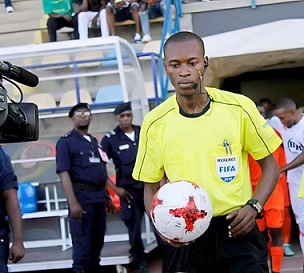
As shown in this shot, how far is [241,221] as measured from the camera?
3611 mm

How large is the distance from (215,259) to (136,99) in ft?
18.0

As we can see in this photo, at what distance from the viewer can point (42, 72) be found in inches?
372

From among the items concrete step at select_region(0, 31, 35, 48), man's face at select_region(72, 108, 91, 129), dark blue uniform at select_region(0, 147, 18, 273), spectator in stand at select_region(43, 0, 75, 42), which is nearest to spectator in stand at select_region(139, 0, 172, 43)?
spectator in stand at select_region(43, 0, 75, 42)

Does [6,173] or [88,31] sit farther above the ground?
[88,31]

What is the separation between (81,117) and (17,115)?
13.9 ft

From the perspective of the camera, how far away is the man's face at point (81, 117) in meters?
7.61

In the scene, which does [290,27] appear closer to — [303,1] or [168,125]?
[303,1]

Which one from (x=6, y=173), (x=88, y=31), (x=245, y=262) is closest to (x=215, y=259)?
(x=245, y=262)

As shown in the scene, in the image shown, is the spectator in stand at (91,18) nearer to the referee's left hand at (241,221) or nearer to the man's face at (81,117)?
the man's face at (81,117)

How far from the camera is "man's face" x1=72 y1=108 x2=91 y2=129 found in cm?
761

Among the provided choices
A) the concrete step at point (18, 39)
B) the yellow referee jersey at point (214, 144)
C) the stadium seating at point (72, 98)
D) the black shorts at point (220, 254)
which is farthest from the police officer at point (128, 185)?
the concrete step at point (18, 39)

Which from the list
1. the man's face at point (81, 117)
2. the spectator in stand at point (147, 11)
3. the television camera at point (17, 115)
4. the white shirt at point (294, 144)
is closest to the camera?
the television camera at point (17, 115)

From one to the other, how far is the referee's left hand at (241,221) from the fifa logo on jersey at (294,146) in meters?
4.37

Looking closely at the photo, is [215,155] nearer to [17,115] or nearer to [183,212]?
[183,212]
